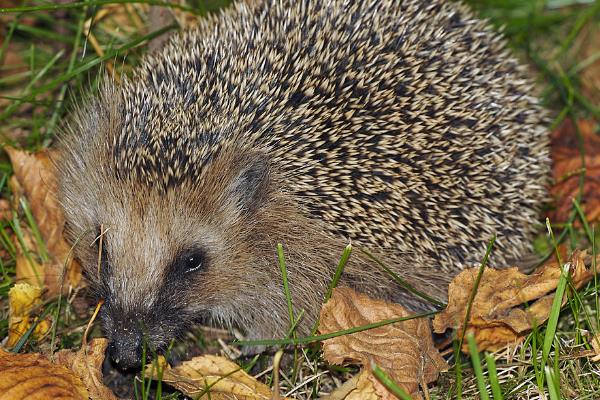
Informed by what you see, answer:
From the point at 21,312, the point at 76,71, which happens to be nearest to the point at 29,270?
the point at 21,312

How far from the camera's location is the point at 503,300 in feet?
11.1

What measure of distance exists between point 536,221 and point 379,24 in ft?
3.79

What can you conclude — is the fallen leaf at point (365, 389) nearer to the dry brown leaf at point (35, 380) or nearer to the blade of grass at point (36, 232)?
the dry brown leaf at point (35, 380)

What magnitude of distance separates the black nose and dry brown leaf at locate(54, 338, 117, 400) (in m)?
0.11

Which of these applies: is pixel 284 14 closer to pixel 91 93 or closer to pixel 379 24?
pixel 379 24

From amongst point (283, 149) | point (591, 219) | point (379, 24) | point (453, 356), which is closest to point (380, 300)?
point (453, 356)

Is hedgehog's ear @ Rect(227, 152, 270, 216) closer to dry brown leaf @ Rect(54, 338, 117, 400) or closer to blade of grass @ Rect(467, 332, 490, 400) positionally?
dry brown leaf @ Rect(54, 338, 117, 400)

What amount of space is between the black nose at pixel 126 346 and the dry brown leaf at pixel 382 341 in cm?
69

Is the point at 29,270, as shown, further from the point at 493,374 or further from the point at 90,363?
the point at 493,374

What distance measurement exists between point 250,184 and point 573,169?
196 cm

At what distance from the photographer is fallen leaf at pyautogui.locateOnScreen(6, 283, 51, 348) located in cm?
347

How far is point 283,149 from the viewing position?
3.28 metres

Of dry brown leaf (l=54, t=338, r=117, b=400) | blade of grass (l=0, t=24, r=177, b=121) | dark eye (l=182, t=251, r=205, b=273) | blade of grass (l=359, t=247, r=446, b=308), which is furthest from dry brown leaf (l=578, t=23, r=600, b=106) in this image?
dry brown leaf (l=54, t=338, r=117, b=400)

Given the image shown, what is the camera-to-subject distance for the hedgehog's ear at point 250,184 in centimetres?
324
